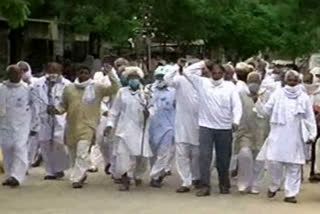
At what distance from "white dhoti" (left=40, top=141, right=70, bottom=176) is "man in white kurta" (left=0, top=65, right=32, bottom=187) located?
39.8 inches

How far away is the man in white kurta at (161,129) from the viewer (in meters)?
14.0

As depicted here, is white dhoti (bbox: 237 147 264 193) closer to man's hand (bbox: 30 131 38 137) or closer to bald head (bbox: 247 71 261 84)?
bald head (bbox: 247 71 261 84)

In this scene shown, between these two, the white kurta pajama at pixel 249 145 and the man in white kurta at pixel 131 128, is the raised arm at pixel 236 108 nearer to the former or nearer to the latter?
the white kurta pajama at pixel 249 145

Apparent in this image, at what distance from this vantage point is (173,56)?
49312 mm

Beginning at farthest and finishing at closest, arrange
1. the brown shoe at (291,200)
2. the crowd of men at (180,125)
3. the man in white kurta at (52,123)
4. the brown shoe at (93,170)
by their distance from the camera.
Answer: the brown shoe at (93,170) < the man in white kurta at (52,123) < the crowd of men at (180,125) < the brown shoe at (291,200)

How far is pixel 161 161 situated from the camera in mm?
13914

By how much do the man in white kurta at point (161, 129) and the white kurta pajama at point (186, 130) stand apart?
223mm

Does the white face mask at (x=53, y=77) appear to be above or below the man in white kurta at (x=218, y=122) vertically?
above

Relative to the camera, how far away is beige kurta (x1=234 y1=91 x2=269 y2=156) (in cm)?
1355

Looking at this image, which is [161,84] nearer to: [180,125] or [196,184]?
[180,125]

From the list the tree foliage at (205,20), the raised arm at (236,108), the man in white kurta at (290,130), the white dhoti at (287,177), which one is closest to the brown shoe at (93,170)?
the tree foliage at (205,20)

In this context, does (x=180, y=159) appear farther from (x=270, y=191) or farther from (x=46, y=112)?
(x=46, y=112)

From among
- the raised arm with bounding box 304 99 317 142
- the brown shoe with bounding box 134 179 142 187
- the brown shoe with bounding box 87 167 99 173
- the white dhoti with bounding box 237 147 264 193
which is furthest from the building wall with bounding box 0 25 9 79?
the raised arm with bounding box 304 99 317 142

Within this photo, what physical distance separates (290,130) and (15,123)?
397cm
